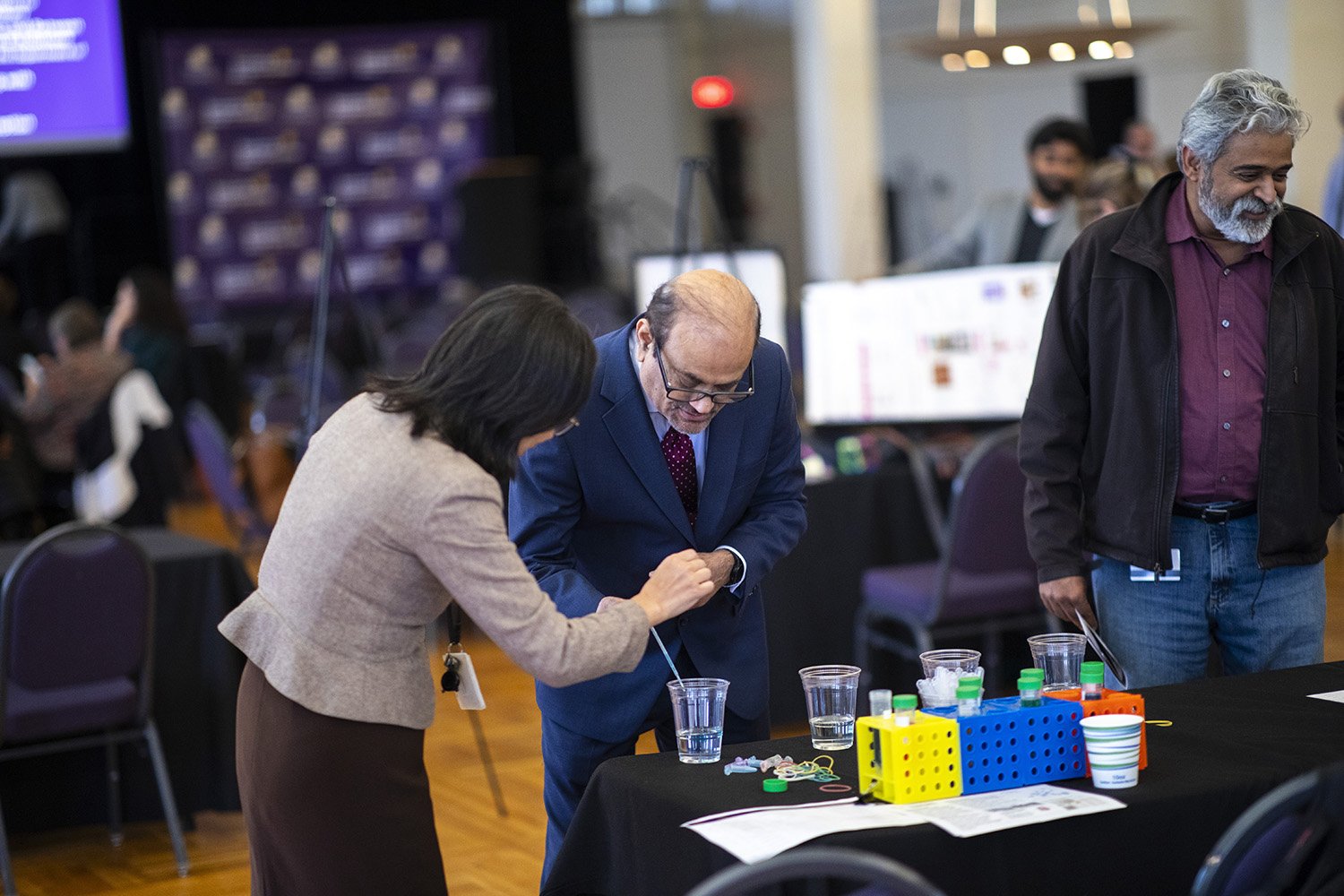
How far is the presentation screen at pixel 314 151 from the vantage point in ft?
44.1

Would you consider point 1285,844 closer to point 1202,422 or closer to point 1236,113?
→ point 1202,422

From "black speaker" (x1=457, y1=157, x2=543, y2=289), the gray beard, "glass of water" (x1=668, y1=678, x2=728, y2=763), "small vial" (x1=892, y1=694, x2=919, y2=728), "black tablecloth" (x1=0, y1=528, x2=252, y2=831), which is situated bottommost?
"black tablecloth" (x1=0, y1=528, x2=252, y2=831)

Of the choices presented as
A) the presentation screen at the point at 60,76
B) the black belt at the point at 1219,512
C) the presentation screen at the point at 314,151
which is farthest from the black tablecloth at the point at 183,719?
the presentation screen at the point at 314,151

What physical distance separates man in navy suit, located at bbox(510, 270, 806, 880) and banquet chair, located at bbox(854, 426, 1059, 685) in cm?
200

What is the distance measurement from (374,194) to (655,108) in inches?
155

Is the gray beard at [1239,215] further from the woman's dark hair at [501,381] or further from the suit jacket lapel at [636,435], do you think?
the woman's dark hair at [501,381]

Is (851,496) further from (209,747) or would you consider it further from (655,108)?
(655,108)

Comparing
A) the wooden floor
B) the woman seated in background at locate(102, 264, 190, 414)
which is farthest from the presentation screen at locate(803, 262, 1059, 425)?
the woman seated in background at locate(102, 264, 190, 414)

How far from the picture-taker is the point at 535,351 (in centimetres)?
203

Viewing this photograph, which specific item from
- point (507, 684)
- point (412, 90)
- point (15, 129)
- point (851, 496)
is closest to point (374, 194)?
point (412, 90)

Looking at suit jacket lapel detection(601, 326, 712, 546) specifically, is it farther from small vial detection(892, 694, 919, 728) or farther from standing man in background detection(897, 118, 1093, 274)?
standing man in background detection(897, 118, 1093, 274)

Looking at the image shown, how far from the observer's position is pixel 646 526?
2539mm

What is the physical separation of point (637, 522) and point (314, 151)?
39.3 ft

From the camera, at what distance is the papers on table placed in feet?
6.02
